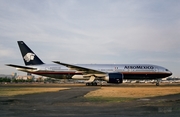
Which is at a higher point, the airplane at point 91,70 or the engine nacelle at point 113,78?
the airplane at point 91,70

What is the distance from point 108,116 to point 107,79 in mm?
26569

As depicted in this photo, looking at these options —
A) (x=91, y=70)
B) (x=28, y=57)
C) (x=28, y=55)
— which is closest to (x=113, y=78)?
(x=91, y=70)

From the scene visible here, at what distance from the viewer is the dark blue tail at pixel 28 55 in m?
40.2

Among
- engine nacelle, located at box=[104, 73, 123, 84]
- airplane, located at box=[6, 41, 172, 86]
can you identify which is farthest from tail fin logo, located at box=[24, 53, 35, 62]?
engine nacelle, located at box=[104, 73, 123, 84]

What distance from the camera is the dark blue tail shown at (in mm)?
40188

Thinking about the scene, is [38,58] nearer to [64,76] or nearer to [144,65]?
[64,76]

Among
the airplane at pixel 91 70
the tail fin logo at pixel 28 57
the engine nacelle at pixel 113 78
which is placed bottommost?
the engine nacelle at pixel 113 78

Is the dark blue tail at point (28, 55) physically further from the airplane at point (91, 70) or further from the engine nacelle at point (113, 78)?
the engine nacelle at point (113, 78)

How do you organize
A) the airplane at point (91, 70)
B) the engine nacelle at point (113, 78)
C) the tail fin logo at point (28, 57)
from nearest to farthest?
the engine nacelle at point (113, 78), the airplane at point (91, 70), the tail fin logo at point (28, 57)


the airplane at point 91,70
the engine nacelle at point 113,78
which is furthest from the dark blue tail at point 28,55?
the engine nacelle at point 113,78

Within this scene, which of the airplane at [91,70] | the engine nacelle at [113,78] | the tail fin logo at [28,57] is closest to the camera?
the engine nacelle at [113,78]

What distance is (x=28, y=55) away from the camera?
40.3 metres

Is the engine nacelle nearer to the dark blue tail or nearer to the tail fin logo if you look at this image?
the dark blue tail

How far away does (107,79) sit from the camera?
34.2 m
